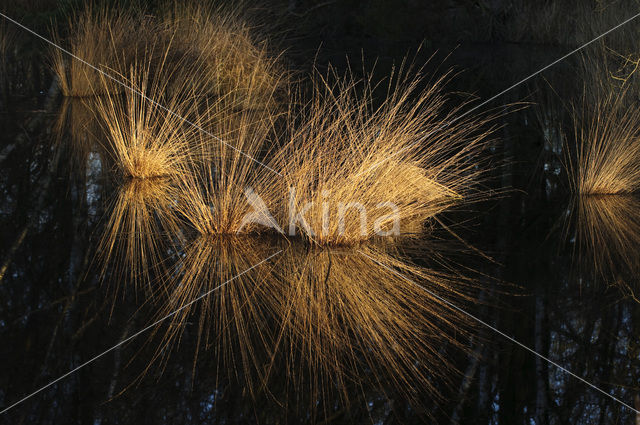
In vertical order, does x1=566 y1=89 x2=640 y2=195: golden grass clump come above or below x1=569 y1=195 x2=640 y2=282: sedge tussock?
above

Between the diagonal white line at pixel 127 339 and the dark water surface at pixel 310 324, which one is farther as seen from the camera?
the dark water surface at pixel 310 324

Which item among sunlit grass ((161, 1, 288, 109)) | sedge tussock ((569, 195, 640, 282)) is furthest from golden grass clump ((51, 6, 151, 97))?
sedge tussock ((569, 195, 640, 282))

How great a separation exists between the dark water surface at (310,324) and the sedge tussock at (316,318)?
0.01 m

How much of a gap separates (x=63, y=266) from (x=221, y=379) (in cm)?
144

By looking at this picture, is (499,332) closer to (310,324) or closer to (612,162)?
(310,324)

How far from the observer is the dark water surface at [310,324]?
255 cm

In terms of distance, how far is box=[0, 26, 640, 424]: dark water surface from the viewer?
2.55 metres

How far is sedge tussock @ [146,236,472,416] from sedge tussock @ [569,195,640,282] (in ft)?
3.21

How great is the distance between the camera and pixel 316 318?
127 inches

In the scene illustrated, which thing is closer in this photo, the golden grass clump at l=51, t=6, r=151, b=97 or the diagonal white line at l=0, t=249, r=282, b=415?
the diagonal white line at l=0, t=249, r=282, b=415

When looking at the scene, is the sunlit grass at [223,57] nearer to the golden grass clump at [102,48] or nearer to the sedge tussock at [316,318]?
the golden grass clump at [102,48]

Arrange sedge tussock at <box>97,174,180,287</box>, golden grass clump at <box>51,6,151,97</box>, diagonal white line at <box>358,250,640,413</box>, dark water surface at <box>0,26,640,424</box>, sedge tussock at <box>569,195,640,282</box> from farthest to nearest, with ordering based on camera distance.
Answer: golden grass clump at <box>51,6,151,97</box>
sedge tussock at <box>569,195,640,282</box>
sedge tussock at <box>97,174,180,287</box>
diagonal white line at <box>358,250,640,413</box>
dark water surface at <box>0,26,640,424</box>

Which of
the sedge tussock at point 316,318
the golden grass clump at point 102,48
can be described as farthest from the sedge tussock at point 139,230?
the golden grass clump at point 102,48

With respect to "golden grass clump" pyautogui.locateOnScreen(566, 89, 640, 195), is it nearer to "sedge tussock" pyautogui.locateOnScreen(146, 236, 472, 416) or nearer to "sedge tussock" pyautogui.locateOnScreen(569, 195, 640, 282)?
"sedge tussock" pyautogui.locateOnScreen(569, 195, 640, 282)
